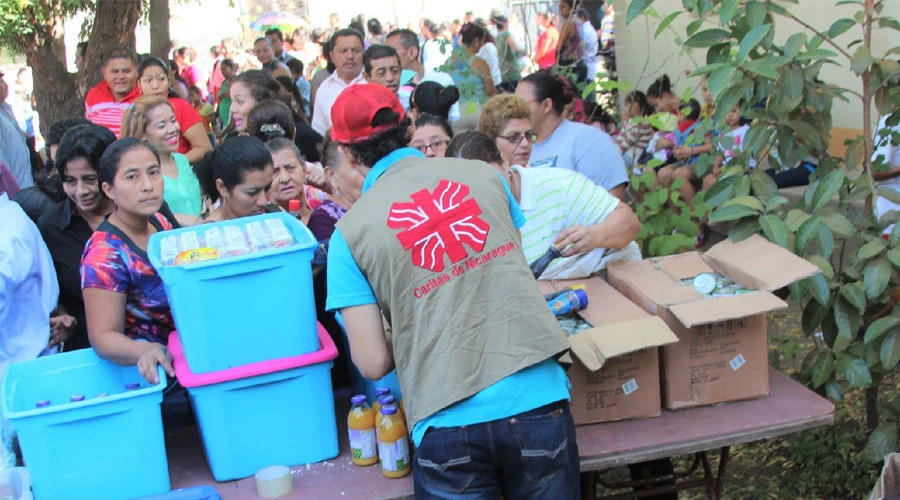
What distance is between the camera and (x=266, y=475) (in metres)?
2.56

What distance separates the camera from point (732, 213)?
3.18m

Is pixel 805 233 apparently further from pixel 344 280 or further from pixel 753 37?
pixel 344 280

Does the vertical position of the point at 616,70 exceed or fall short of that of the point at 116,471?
it exceeds it

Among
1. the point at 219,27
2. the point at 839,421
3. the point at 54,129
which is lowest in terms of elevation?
the point at 839,421

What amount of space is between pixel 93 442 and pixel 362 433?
75cm

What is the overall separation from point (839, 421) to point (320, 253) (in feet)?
9.46

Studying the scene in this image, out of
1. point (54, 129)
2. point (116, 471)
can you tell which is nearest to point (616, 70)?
point (54, 129)

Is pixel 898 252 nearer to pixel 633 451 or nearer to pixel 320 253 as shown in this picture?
pixel 633 451

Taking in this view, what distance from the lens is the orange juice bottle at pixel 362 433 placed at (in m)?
2.63

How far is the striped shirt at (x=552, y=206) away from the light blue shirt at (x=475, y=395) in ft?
3.32

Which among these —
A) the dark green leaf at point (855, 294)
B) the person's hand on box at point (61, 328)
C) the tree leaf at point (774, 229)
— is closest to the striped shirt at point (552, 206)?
the tree leaf at point (774, 229)

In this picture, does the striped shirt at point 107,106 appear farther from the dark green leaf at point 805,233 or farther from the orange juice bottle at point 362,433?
the dark green leaf at point 805,233

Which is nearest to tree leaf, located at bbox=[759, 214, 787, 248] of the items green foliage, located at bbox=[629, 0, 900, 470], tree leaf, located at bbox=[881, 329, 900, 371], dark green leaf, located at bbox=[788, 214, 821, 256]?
green foliage, located at bbox=[629, 0, 900, 470]

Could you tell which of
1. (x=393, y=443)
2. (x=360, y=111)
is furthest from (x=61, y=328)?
(x=360, y=111)
